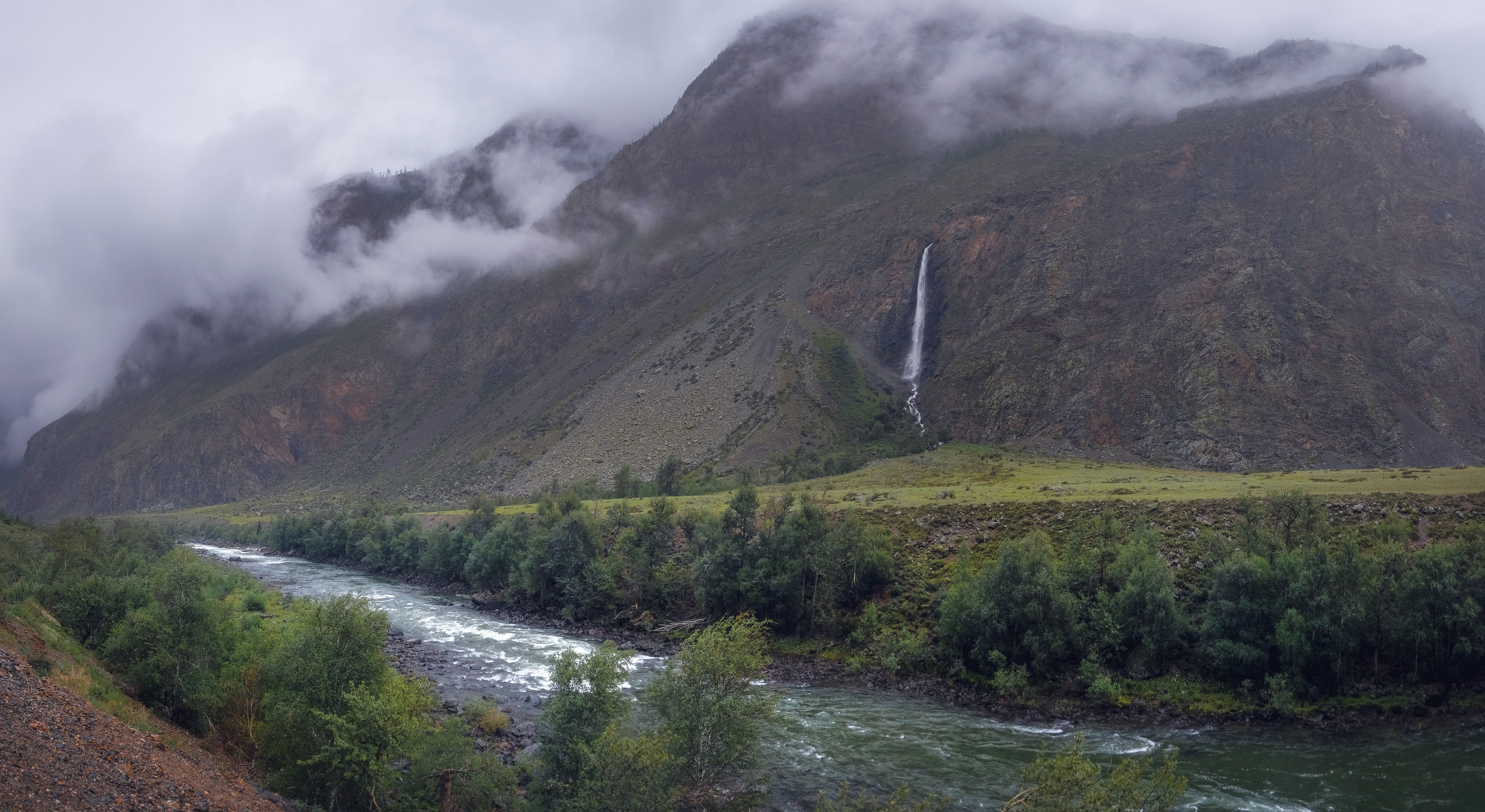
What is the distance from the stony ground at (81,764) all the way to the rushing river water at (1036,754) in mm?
17779

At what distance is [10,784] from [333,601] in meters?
12.1

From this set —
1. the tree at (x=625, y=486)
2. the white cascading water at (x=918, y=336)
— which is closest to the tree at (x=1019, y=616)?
the tree at (x=625, y=486)

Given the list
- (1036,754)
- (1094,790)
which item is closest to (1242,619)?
(1036,754)

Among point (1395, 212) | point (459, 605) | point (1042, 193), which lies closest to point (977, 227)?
point (1042, 193)

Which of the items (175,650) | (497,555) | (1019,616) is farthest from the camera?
(497,555)

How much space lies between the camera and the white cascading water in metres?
160

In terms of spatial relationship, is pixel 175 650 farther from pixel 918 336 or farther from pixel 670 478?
pixel 918 336

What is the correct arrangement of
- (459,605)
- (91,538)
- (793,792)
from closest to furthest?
1. (793,792)
2. (91,538)
3. (459,605)

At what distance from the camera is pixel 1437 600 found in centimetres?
3831

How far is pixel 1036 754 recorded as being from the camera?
35250 millimetres

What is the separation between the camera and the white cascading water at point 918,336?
159500mm

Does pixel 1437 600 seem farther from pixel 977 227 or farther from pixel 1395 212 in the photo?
pixel 977 227

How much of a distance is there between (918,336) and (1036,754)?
13736 cm

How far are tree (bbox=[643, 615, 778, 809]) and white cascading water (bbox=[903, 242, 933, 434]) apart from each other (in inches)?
5119
